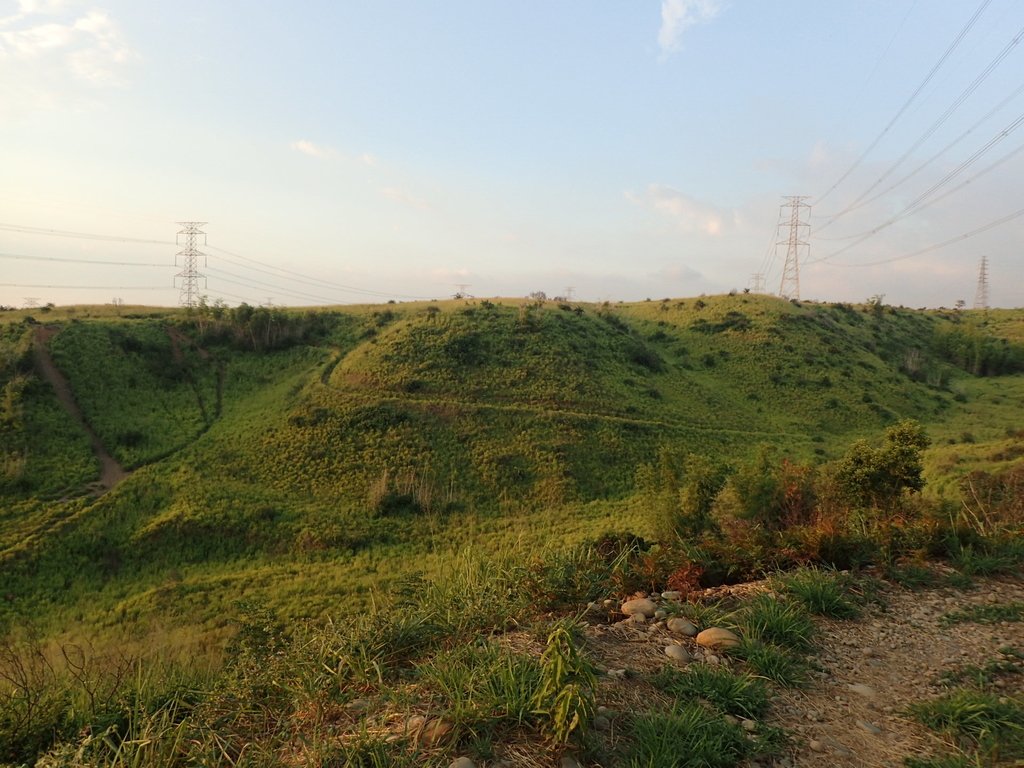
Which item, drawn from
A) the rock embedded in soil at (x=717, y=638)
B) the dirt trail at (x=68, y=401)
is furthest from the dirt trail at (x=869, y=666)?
the dirt trail at (x=68, y=401)

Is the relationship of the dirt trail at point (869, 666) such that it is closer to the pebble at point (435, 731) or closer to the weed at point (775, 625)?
the weed at point (775, 625)

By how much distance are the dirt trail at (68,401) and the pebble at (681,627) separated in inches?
1363

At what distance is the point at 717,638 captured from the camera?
5.37 meters

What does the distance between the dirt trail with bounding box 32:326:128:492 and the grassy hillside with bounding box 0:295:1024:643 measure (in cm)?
53

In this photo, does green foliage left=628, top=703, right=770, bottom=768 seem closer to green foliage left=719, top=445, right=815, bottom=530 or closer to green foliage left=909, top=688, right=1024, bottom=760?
green foliage left=909, top=688, right=1024, bottom=760

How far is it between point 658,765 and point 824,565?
4867mm

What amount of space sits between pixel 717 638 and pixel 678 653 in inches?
20.4

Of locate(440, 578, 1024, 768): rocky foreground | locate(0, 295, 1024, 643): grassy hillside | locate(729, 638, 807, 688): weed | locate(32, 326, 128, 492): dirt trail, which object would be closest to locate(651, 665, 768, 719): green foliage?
locate(440, 578, 1024, 768): rocky foreground

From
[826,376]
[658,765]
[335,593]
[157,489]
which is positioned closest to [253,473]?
[157,489]

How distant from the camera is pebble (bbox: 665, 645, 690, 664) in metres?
5.08

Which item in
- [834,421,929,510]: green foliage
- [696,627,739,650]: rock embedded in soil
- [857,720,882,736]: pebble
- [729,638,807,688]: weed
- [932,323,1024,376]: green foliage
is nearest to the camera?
[857,720,882,736]: pebble

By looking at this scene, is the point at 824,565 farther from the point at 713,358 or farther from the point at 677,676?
the point at 713,358

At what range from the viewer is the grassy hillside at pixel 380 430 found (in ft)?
77.8

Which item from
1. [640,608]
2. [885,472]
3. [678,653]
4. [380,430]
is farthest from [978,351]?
[678,653]
